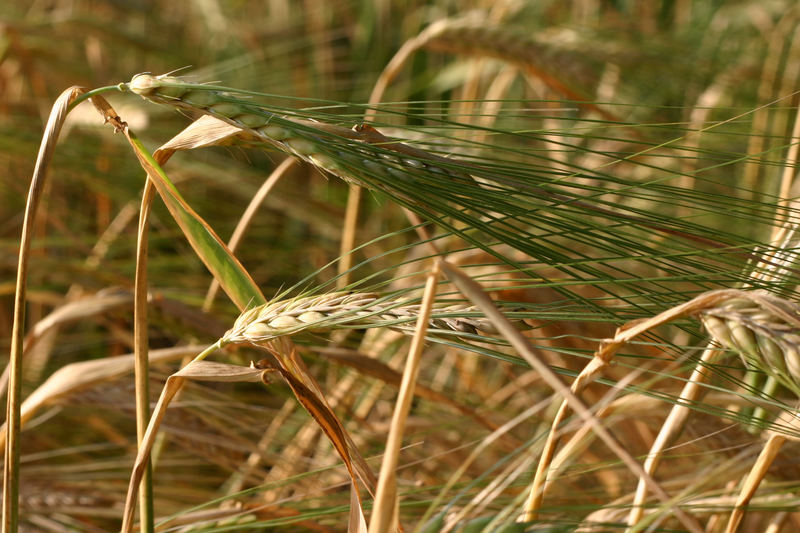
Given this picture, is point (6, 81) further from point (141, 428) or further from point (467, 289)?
point (467, 289)

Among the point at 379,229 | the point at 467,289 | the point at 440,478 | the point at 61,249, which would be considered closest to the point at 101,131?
the point at 61,249

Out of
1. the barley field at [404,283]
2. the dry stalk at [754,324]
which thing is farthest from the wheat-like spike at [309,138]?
the dry stalk at [754,324]

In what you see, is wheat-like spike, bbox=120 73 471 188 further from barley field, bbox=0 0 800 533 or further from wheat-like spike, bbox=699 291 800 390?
wheat-like spike, bbox=699 291 800 390

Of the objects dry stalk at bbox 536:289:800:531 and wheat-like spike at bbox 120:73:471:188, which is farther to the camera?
wheat-like spike at bbox 120:73:471:188

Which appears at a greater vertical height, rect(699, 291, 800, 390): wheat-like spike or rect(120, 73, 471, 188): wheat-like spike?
rect(120, 73, 471, 188): wheat-like spike

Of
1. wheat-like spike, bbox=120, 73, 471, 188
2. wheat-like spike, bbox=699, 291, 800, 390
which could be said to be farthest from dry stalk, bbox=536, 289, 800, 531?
wheat-like spike, bbox=120, 73, 471, 188

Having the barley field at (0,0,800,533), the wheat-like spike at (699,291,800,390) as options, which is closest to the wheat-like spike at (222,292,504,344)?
the barley field at (0,0,800,533)
